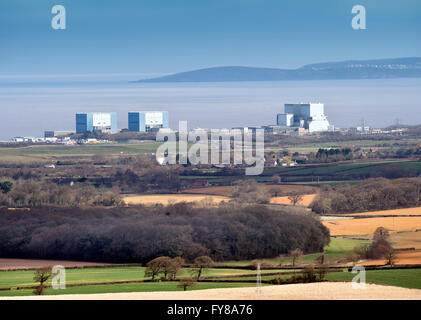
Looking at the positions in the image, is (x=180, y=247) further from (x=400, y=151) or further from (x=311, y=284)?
(x=400, y=151)

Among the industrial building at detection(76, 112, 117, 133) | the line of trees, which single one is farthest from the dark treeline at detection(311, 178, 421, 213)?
the industrial building at detection(76, 112, 117, 133)

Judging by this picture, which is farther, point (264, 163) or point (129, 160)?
point (129, 160)

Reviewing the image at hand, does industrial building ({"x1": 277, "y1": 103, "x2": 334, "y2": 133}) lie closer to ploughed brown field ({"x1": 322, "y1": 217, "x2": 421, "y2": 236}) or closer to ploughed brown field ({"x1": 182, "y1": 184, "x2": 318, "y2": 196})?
ploughed brown field ({"x1": 182, "y1": 184, "x2": 318, "y2": 196})

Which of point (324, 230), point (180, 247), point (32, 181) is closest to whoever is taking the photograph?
point (180, 247)

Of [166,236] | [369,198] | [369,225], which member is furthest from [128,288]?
[369,198]

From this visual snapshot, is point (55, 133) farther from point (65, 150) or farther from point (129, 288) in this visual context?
point (129, 288)
